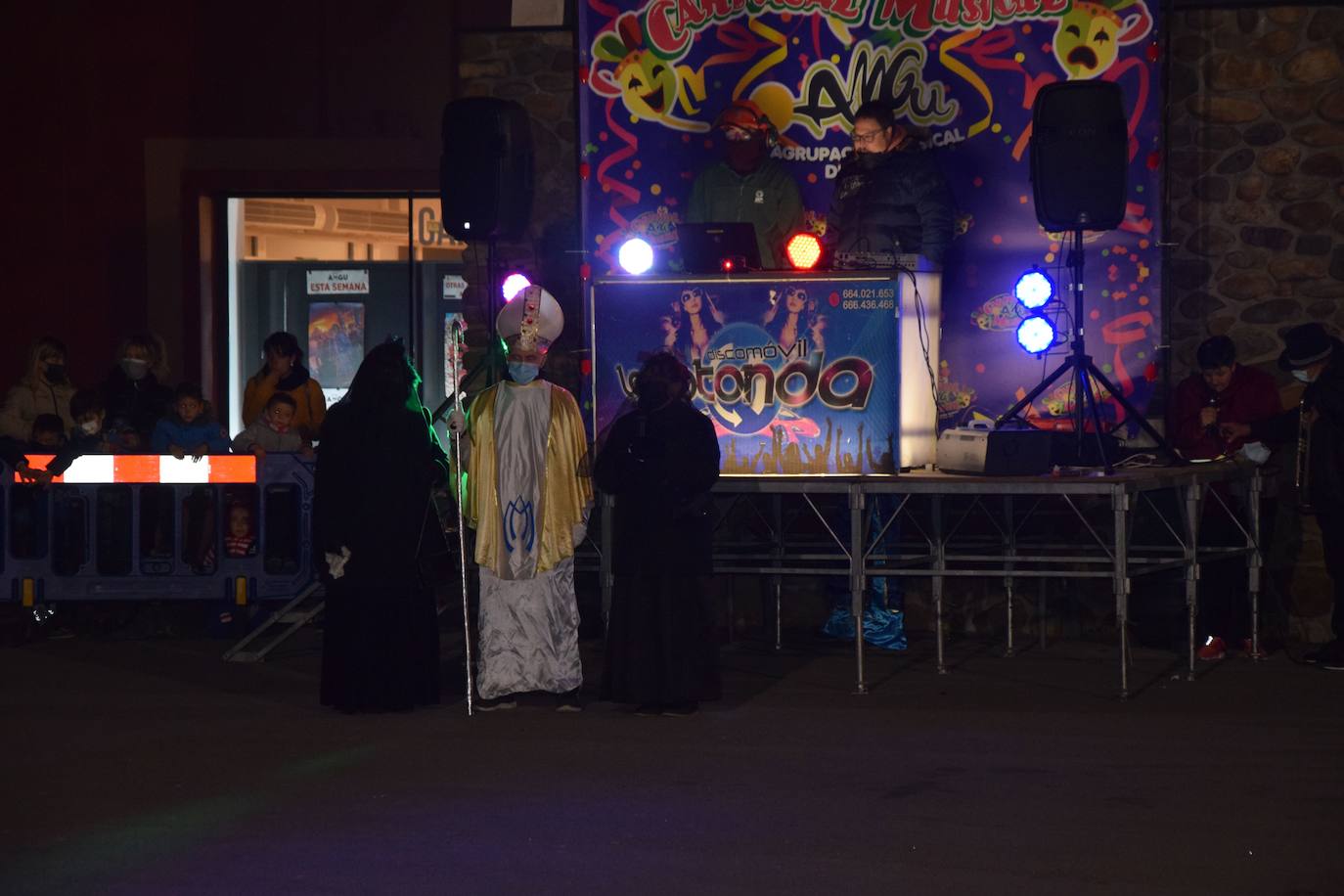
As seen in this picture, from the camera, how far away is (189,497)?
1182cm

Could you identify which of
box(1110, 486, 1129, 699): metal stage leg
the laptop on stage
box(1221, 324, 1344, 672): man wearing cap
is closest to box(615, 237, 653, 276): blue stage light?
the laptop on stage

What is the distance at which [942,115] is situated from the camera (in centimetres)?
1197

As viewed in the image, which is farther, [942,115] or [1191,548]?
[942,115]

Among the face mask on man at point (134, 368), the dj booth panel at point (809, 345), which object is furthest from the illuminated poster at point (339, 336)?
the dj booth panel at point (809, 345)

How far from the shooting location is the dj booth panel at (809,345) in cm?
1027

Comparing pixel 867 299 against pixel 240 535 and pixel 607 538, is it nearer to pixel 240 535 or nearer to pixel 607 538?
pixel 607 538

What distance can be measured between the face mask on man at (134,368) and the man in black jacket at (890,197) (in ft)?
15.0

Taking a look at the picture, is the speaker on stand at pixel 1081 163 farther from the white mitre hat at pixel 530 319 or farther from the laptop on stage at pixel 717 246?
the white mitre hat at pixel 530 319

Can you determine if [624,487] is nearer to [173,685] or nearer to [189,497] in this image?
[173,685]

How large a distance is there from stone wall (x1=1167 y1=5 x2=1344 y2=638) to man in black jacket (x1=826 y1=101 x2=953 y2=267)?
1.53 m

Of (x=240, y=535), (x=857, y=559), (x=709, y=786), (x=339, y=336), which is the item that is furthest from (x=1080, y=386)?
(x=339, y=336)

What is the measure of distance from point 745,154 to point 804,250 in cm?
146

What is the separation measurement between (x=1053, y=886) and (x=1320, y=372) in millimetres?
5514

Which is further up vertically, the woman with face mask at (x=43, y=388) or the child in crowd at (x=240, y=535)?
the woman with face mask at (x=43, y=388)
